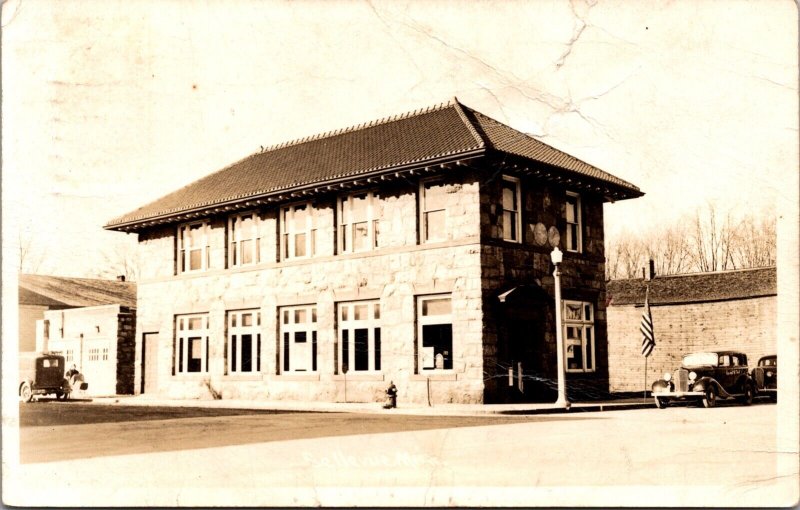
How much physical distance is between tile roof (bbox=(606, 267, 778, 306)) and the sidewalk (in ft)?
11.9

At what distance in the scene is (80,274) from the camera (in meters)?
14.2

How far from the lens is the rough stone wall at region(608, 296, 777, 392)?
30.5 meters

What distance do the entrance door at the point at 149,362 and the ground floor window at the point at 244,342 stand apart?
3140mm

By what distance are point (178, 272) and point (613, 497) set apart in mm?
20793

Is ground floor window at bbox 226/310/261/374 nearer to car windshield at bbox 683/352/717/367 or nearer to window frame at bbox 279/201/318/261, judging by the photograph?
window frame at bbox 279/201/318/261

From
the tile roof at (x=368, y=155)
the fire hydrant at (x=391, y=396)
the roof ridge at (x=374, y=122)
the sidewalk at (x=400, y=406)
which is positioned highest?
the roof ridge at (x=374, y=122)

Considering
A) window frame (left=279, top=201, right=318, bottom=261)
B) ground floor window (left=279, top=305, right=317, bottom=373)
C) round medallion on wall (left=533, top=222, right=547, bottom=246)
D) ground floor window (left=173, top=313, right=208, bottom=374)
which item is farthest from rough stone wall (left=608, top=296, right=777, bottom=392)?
ground floor window (left=173, top=313, right=208, bottom=374)

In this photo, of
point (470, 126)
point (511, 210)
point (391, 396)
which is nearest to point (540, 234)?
point (511, 210)

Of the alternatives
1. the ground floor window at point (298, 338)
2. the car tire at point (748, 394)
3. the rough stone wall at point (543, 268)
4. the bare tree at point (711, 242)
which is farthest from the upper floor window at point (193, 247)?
the car tire at point (748, 394)

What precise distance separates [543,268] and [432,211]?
3.67 metres

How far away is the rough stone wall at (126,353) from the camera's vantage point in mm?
26188

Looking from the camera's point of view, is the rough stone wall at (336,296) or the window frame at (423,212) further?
the window frame at (423,212)

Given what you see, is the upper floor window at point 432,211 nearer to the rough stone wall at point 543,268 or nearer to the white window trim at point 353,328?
the rough stone wall at point 543,268

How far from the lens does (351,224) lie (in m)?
23.5
